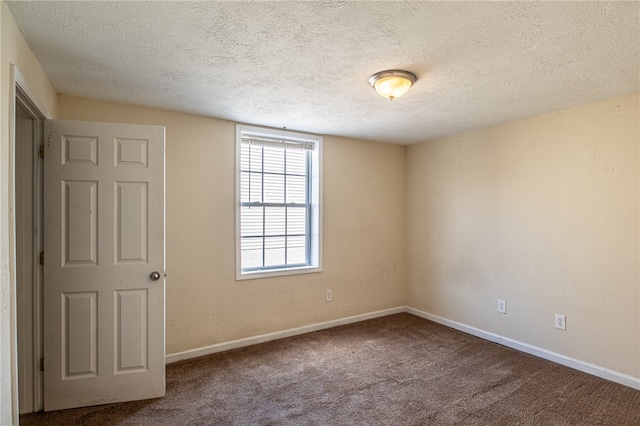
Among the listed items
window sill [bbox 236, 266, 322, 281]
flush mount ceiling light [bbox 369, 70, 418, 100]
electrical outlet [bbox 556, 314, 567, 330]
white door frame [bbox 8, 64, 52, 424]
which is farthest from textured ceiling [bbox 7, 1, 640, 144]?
electrical outlet [bbox 556, 314, 567, 330]

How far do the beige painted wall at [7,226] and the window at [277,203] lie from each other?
6.28ft

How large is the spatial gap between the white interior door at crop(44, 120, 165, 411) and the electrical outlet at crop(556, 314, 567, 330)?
336 cm

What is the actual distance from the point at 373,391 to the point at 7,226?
2463 millimetres

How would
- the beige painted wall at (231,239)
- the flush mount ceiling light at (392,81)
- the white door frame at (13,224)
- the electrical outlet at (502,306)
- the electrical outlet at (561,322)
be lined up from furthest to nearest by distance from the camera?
the electrical outlet at (502,306)
the beige painted wall at (231,239)
the electrical outlet at (561,322)
the flush mount ceiling light at (392,81)
the white door frame at (13,224)

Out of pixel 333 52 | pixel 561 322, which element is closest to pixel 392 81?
pixel 333 52

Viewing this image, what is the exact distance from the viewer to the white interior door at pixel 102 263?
2268 millimetres

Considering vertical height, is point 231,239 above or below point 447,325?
above

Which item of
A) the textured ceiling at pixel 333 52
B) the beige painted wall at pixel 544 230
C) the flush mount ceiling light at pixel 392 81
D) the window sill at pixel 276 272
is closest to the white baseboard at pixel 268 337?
the window sill at pixel 276 272

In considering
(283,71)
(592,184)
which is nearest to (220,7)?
(283,71)

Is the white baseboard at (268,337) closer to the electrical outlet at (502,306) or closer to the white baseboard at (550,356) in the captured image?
the white baseboard at (550,356)

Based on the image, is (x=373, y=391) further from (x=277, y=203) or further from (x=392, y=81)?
(x=392, y=81)

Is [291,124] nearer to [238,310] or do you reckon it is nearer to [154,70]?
[154,70]

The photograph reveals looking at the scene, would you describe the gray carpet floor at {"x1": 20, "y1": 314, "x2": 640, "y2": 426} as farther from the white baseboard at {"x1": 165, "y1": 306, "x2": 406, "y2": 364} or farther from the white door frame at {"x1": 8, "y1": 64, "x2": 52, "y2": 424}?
the white door frame at {"x1": 8, "y1": 64, "x2": 52, "y2": 424}

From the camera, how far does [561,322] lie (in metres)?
3.04
